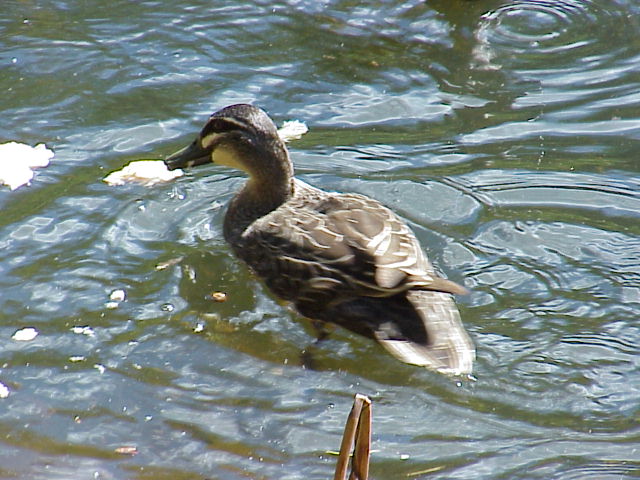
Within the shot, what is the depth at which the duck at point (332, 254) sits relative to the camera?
541 cm

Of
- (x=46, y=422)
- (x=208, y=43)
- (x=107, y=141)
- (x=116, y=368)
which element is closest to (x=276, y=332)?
(x=116, y=368)

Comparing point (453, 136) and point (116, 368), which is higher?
point (453, 136)

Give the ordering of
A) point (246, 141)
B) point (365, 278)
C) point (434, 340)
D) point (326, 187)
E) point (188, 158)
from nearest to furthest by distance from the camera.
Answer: point (434, 340)
point (365, 278)
point (246, 141)
point (188, 158)
point (326, 187)

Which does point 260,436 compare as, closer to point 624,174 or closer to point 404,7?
point 624,174

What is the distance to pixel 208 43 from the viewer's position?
8648mm

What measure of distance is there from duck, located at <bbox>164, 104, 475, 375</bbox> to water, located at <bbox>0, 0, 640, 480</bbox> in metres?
0.17

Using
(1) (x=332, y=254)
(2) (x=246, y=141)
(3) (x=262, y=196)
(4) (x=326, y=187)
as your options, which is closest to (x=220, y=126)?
(2) (x=246, y=141)

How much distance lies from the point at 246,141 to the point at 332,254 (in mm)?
1236

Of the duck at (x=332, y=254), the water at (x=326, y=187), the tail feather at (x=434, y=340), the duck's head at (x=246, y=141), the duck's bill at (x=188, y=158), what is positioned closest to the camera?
the water at (x=326, y=187)

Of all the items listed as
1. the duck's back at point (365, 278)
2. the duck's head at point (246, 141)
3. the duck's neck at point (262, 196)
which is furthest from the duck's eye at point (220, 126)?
the duck's back at point (365, 278)

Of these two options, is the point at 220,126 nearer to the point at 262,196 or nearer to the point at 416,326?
the point at 262,196

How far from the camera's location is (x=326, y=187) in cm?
705

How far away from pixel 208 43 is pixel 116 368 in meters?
3.92

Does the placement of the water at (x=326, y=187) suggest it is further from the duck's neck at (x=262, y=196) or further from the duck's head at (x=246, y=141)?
the duck's head at (x=246, y=141)
